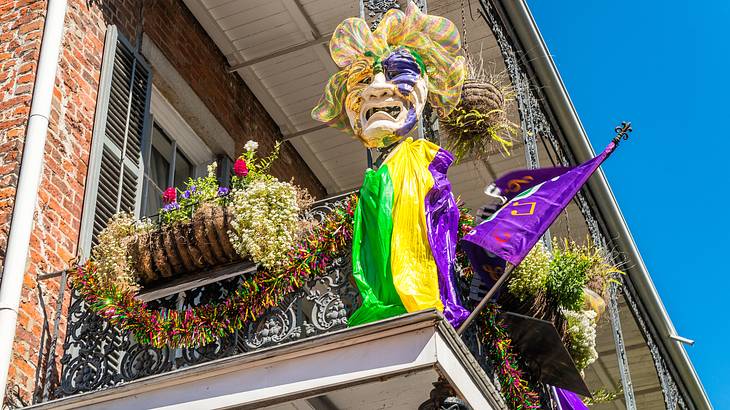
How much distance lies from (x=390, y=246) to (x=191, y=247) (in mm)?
1194

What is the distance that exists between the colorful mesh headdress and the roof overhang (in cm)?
200

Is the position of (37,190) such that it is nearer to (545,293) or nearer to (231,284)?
(231,284)

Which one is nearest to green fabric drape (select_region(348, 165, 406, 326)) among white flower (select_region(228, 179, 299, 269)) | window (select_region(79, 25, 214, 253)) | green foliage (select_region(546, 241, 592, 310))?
white flower (select_region(228, 179, 299, 269))

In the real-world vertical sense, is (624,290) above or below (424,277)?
above

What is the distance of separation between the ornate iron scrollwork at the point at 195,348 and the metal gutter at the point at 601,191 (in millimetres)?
3359

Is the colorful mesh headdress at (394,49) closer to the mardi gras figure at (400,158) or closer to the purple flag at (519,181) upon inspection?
the mardi gras figure at (400,158)

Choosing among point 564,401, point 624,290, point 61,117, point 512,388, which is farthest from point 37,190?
point 624,290

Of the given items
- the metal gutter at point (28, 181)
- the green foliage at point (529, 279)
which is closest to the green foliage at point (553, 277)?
the green foliage at point (529, 279)

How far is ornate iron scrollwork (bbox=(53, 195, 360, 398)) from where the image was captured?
7.24m

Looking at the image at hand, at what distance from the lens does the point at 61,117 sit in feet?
27.5

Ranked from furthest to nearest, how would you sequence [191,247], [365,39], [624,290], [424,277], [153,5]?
1. [624,290]
2. [153,5]
3. [365,39]
4. [191,247]
5. [424,277]

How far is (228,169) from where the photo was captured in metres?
10.7

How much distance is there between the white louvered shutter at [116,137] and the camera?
27.9 feet

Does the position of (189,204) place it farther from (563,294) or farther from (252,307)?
(563,294)
